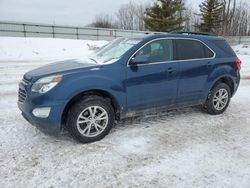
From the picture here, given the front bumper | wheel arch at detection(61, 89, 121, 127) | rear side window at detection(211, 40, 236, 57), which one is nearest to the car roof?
rear side window at detection(211, 40, 236, 57)

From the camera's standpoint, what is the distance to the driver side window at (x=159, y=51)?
4527 millimetres

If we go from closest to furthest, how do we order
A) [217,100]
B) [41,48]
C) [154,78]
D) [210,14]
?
[154,78], [217,100], [41,48], [210,14]

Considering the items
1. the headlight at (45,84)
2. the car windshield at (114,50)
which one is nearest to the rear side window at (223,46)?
the car windshield at (114,50)

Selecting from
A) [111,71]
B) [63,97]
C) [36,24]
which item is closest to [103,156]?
[63,97]

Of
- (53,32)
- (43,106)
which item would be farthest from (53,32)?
(43,106)

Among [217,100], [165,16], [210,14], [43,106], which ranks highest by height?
[210,14]

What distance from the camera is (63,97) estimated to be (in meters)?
3.77

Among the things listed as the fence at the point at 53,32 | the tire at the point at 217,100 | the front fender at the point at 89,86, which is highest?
the fence at the point at 53,32

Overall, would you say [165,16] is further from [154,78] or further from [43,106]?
[43,106]

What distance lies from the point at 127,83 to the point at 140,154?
3.94 ft

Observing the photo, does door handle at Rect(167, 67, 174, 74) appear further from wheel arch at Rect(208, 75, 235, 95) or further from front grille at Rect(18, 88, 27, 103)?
front grille at Rect(18, 88, 27, 103)

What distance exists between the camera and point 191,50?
5035 mm

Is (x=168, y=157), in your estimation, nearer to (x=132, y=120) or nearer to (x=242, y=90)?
(x=132, y=120)

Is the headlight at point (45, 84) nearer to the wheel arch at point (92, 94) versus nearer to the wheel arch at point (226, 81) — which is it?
the wheel arch at point (92, 94)
